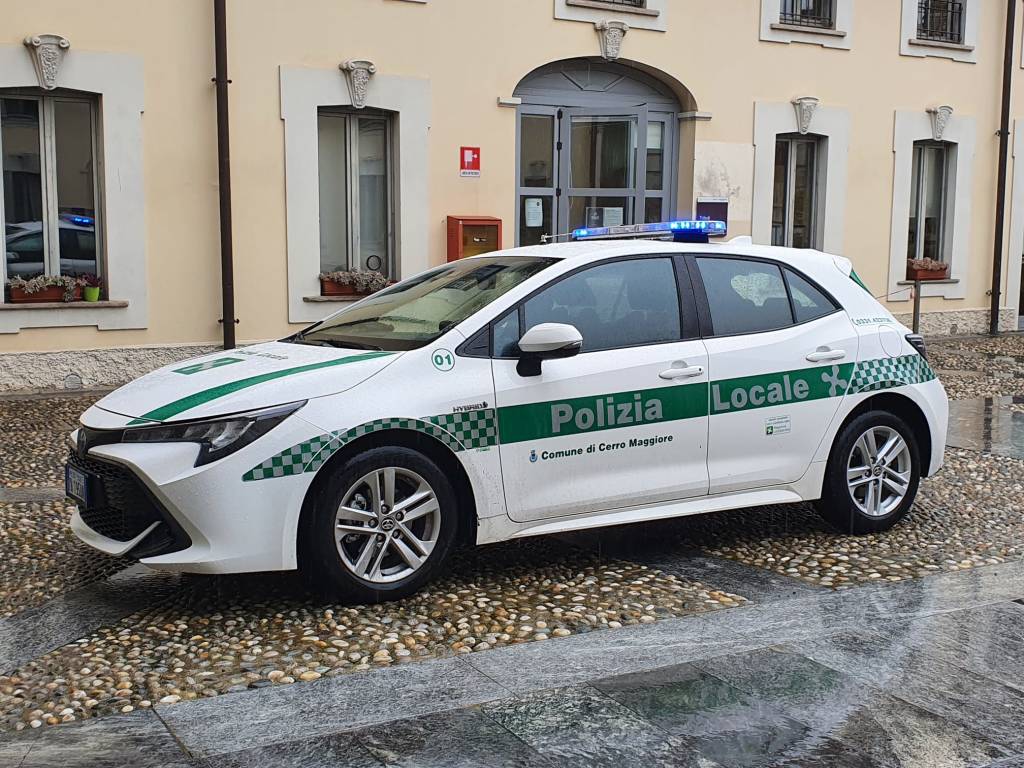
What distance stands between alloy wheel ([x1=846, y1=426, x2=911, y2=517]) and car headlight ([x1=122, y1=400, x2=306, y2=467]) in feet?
10.1

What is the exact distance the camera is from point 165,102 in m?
11.9

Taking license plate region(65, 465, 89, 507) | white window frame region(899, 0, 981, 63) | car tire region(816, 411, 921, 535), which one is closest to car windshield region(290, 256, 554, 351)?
license plate region(65, 465, 89, 507)

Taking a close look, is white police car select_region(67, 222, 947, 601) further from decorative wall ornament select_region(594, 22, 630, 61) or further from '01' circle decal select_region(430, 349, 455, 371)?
decorative wall ornament select_region(594, 22, 630, 61)

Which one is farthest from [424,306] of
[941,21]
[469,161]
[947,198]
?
[941,21]

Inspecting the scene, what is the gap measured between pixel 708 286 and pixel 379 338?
1.68 metres

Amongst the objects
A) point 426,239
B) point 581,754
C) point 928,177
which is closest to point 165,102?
point 426,239

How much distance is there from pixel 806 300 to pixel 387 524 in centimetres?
264

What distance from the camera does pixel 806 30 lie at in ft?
52.3

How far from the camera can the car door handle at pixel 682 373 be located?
5770 millimetres

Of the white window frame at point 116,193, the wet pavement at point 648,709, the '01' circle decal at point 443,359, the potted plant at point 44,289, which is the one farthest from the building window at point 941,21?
the wet pavement at point 648,709

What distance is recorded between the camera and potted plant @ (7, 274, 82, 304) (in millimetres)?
11375

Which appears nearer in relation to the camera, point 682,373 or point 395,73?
point 682,373

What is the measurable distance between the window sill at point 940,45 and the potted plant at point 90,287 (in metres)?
11.4

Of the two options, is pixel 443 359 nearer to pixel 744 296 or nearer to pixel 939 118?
pixel 744 296
